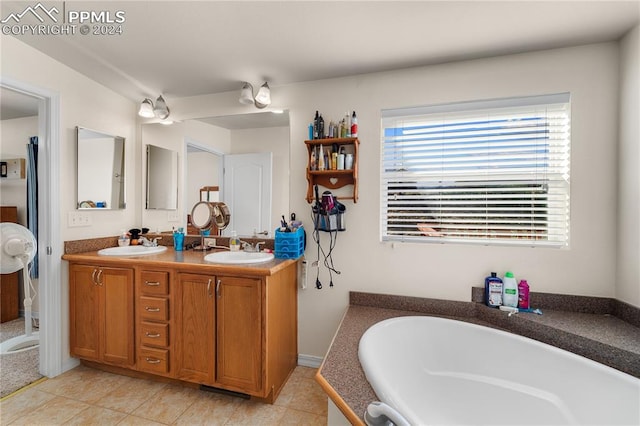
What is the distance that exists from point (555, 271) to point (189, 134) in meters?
2.95

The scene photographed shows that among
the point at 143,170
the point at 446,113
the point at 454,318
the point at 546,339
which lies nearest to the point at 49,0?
the point at 143,170

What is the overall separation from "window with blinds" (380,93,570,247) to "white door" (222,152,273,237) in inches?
36.4

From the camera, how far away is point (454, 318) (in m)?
1.85

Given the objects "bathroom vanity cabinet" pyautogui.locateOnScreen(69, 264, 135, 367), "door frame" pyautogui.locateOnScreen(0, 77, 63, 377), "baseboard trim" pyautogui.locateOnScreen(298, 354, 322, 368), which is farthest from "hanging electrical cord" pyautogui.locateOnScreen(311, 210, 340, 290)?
"door frame" pyautogui.locateOnScreen(0, 77, 63, 377)

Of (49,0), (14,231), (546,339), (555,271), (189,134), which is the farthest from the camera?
(189,134)

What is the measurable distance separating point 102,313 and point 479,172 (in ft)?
9.33

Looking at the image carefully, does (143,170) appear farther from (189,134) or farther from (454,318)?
(454,318)

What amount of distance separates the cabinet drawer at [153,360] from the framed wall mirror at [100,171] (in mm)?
1238

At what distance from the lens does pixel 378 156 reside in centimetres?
206

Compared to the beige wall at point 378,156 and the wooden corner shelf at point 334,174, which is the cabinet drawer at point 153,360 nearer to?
the beige wall at point 378,156

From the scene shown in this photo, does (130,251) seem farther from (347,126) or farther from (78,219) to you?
(347,126)

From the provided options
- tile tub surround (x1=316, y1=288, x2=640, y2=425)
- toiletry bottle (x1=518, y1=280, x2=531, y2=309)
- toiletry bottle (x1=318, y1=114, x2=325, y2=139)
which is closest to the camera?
tile tub surround (x1=316, y1=288, x2=640, y2=425)

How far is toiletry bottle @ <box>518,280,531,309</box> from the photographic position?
1755 mm

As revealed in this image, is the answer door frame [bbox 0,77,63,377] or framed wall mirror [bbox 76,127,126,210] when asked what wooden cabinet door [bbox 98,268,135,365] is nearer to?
door frame [bbox 0,77,63,377]
